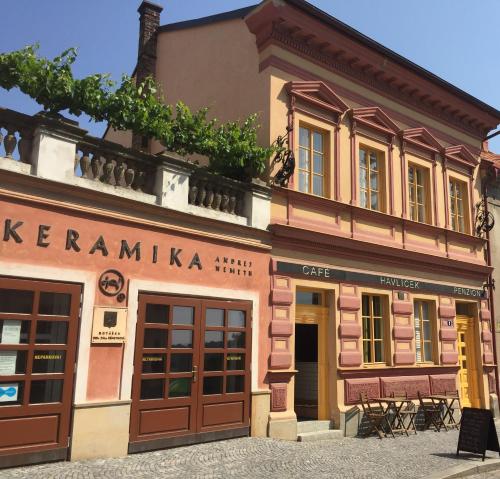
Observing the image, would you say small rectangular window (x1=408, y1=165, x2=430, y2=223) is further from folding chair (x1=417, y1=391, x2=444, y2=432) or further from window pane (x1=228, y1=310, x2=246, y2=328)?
window pane (x1=228, y1=310, x2=246, y2=328)

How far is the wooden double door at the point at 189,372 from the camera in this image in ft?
25.6

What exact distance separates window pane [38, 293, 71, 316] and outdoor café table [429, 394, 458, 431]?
8.34 metres

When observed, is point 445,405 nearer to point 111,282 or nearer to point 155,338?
point 155,338

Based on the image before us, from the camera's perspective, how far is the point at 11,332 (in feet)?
21.8

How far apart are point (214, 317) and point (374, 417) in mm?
3926

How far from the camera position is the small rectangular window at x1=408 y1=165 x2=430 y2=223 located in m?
13.3

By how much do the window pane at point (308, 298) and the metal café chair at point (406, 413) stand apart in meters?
2.65

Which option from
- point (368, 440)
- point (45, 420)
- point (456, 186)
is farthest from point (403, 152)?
→ point (45, 420)

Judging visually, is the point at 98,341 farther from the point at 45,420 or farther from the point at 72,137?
the point at 72,137

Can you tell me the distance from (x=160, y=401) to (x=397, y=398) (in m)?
5.71

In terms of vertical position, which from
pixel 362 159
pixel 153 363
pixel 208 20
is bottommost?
pixel 153 363

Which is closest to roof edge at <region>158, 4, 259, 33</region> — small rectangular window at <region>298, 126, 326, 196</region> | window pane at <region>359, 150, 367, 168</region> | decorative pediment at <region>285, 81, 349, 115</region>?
decorative pediment at <region>285, 81, 349, 115</region>

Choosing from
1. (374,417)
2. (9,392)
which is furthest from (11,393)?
(374,417)

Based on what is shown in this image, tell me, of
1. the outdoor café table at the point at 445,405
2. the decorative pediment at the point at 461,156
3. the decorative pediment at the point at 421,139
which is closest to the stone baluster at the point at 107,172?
the decorative pediment at the point at 421,139
